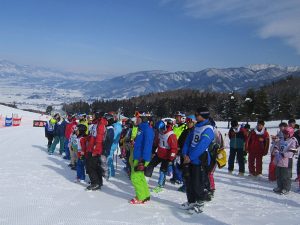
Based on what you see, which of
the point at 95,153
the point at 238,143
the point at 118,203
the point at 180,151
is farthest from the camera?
the point at 238,143

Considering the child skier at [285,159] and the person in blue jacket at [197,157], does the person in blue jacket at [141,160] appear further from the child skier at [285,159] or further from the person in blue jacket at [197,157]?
the child skier at [285,159]

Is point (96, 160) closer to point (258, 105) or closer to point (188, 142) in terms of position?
point (188, 142)

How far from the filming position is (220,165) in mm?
8617

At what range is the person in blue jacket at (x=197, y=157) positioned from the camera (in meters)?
7.02

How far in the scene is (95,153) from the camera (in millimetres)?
9086

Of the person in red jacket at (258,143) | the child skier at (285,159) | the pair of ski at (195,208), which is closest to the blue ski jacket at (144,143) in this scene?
the pair of ski at (195,208)

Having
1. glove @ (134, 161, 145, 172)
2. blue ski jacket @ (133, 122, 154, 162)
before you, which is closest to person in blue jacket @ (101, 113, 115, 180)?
blue ski jacket @ (133, 122, 154, 162)

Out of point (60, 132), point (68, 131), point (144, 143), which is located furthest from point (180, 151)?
point (60, 132)

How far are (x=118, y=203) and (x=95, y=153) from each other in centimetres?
161

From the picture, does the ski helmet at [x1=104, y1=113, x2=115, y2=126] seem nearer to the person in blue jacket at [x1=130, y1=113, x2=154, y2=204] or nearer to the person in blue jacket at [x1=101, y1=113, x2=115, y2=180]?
the person in blue jacket at [x1=101, y1=113, x2=115, y2=180]

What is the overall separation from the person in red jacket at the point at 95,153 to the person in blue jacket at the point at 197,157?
2609 millimetres

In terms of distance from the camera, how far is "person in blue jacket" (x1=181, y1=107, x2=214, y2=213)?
23.0 feet

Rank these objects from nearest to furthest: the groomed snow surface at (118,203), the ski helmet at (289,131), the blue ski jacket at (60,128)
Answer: the groomed snow surface at (118,203) < the ski helmet at (289,131) < the blue ski jacket at (60,128)

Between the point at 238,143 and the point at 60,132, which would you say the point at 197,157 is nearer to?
the point at 238,143
